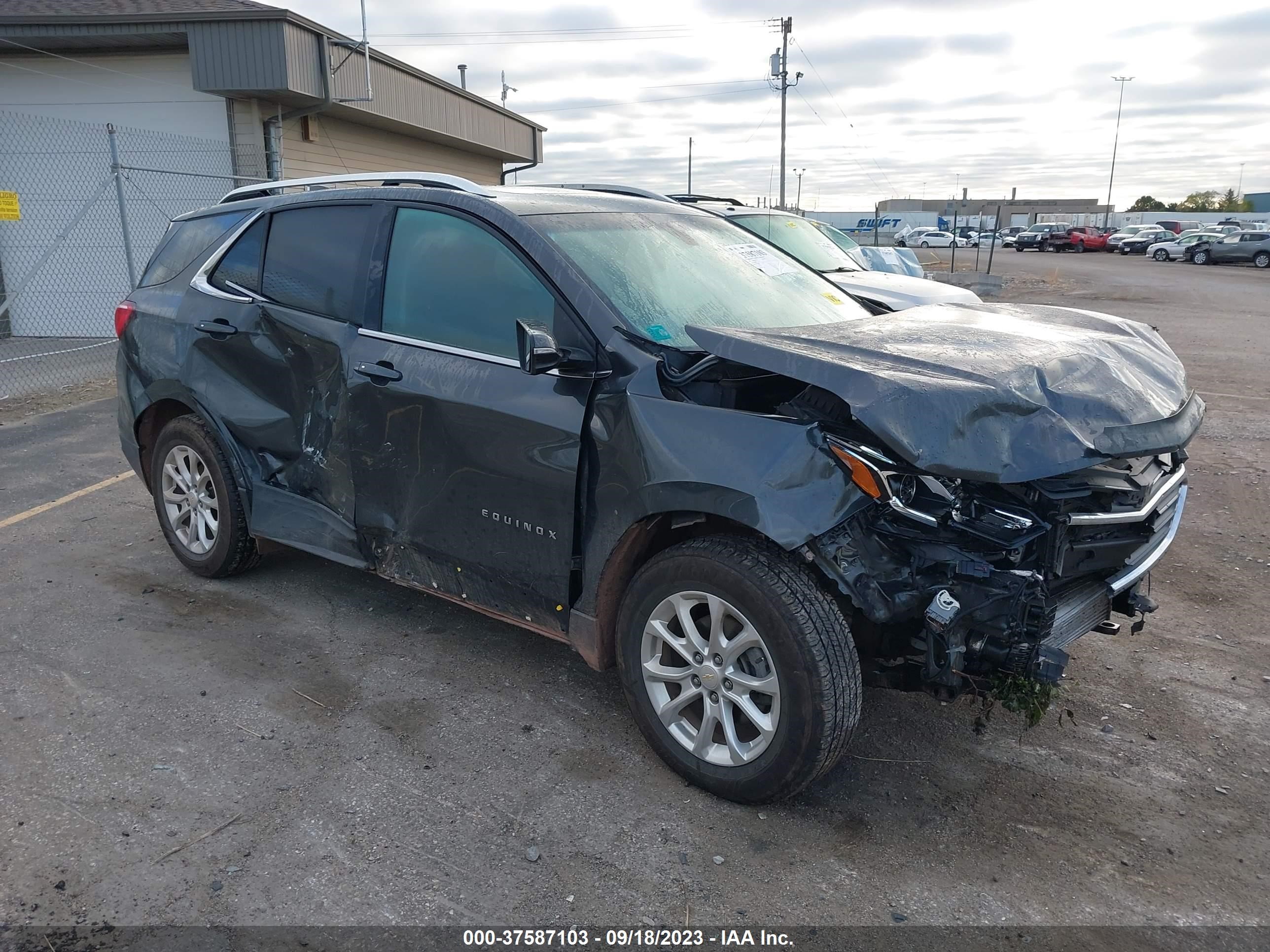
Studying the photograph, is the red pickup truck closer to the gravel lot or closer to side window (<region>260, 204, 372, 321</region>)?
the gravel lot

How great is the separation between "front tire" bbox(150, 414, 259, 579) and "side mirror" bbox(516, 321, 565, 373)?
6.95 feet

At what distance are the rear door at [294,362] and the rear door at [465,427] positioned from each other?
0.15 metres

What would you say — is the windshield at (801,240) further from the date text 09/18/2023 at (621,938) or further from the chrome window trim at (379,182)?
the date text 09/18/2023 at (621,938)

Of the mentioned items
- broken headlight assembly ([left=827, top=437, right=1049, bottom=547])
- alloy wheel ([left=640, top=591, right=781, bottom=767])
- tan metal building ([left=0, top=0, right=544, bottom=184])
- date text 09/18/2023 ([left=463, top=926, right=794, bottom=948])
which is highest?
tan metal building ([left=0, top=0, right=544, bottom=184])

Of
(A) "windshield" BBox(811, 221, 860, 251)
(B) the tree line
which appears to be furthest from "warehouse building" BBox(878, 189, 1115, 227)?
(A) "windshield" BBox(811, 221, 860, 251)

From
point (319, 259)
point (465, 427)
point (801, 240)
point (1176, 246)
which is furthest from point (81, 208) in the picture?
point (1176, 246)

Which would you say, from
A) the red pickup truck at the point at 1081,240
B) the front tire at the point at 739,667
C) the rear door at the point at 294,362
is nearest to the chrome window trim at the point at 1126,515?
the front tire at the point at 739,667

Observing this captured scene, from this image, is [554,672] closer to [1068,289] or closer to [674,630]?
[674,630]

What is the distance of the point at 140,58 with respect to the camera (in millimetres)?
14133

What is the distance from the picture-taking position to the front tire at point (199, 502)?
4684 millimetres

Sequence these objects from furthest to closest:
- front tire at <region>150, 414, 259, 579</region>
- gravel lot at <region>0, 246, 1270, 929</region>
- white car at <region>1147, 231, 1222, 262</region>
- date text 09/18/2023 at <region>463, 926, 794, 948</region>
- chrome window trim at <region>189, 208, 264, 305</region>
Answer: white car at <region>1147, 231, 1222, 262</region> → front tire at <region>150, 414, 259, 579</region> → chrome window trim at <region>189, 208, 264, 305</region> → gravel lot at <region>0, 246, 1270, 929</region> → date text 09/18/2023 at <region>463, 926, 794, 948</region>

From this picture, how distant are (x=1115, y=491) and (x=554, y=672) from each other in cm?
225

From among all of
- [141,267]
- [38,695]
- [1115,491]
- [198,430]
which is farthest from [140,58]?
[1115,491]

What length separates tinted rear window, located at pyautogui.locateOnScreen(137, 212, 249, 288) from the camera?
4832 millimetres
